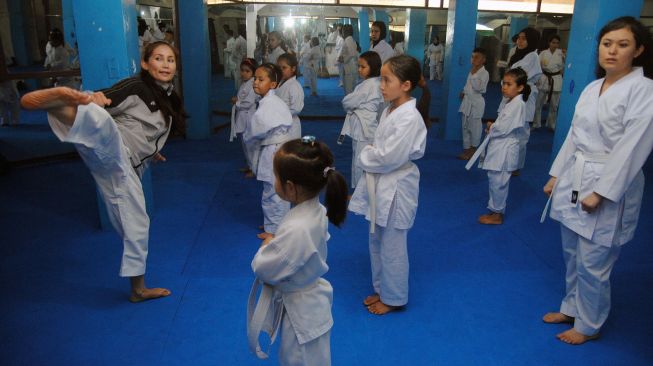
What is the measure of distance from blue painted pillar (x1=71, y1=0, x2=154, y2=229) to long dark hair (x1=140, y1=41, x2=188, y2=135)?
3.54 ft

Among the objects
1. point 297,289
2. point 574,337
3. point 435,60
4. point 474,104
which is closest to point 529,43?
point 474,104

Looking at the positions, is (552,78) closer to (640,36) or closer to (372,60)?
(372,60)

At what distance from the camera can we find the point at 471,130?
724 cm

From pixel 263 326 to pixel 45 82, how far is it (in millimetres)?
10811

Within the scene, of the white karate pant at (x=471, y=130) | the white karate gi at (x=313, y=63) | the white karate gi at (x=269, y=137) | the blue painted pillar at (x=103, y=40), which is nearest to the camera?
the blue painted pillar at (x=103, y=40)

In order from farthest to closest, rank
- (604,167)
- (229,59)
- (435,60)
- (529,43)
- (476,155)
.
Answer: (435,60) → (229,59) → (529,43) → (476,155) → (604,167)

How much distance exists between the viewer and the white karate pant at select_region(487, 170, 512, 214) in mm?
4617

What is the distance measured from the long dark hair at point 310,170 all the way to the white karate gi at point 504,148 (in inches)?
122

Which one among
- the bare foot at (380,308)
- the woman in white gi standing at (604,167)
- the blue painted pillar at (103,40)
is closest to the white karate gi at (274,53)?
the blue painted pillar at (103,40)

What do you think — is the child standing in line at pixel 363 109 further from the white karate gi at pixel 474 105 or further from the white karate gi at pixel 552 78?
the white karate gi at pixel 552 78

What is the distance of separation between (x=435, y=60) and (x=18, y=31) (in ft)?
31.6

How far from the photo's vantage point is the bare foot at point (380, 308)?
10.2 feet

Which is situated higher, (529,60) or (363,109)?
(529,60)

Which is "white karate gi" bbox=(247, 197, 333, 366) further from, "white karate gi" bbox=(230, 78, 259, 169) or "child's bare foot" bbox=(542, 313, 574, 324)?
"white karate gi" bbox=(230, 78, 259, 169)
